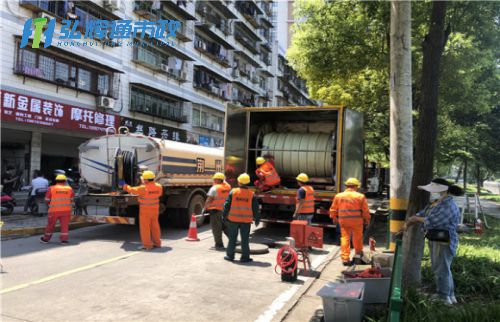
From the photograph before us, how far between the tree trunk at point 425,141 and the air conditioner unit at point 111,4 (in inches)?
726

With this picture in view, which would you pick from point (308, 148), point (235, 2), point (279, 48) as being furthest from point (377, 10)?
point (279, 48)

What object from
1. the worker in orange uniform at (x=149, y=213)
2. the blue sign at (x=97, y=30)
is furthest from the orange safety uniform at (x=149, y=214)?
the blue sign at (x=97, y=30)

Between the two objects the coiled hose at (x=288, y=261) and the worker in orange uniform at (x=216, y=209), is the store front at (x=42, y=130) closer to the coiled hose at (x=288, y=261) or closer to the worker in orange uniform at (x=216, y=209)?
the worker in orange uniform at (x=216, y=209)

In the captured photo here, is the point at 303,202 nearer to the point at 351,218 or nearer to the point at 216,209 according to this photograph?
the point at 351,218

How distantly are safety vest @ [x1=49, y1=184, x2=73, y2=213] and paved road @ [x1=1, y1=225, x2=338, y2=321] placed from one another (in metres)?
0.72

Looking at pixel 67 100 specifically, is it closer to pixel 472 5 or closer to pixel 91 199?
pixel 91 199

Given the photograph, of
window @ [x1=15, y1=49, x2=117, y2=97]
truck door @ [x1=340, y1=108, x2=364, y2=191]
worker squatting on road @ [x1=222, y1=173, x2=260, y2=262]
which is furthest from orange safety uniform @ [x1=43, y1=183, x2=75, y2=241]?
window @ [x1=15, y1=49, x2=117, y2=97]

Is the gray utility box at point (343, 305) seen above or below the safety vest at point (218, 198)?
below

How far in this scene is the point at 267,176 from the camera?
10.3 meters

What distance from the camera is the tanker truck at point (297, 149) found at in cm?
988

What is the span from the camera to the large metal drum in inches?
424

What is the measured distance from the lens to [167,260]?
730cm

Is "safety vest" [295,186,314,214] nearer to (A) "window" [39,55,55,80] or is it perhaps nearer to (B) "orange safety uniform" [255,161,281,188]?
(B) "orange safety uniform" [255,161,281,188]

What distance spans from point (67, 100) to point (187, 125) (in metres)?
11.4
